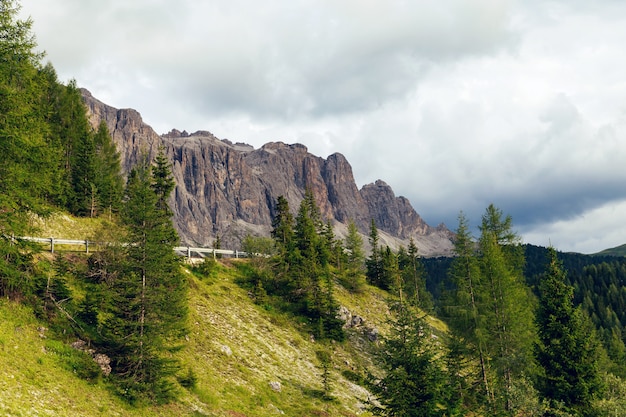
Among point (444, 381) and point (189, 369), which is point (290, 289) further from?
point (444, 381)

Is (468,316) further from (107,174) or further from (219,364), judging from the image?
(107,174)

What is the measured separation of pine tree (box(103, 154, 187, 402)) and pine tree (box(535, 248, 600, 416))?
24912 millimetres

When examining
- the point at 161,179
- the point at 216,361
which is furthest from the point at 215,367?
the point at 161,179

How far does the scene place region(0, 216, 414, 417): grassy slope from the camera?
62.3 ft

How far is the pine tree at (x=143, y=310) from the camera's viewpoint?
2220cm

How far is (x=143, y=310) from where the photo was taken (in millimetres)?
22812

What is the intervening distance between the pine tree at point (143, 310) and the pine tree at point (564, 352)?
981 inches

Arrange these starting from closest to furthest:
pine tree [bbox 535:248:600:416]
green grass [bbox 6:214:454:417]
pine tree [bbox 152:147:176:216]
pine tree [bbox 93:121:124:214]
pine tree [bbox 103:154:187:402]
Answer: green grass [bbox 6:214:454:417], pine tree [bbox 103:154:187:402], pine tree [bbox 535:248:600:416], pine tree [bbox 152:147:176:216], pine tree [bbox 93:121:124:214]

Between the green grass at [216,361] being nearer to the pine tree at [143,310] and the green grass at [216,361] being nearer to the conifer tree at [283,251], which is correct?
the pine tree at [143,310]

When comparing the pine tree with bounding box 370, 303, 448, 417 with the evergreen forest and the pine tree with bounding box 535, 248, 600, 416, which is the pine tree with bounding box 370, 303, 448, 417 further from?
the pine tree with bounding box 535, 248, 600, 416

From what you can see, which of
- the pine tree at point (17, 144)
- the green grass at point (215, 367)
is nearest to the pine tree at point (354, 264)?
Result: the green grass at point (215, 367)

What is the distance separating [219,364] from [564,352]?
25.7 m

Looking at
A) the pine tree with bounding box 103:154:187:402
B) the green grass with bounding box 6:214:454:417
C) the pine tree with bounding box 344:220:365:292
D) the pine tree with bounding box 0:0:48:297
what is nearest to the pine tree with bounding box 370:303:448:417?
the green grass with bounding box 6:214:454:417

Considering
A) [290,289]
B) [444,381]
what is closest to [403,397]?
[444,381]
